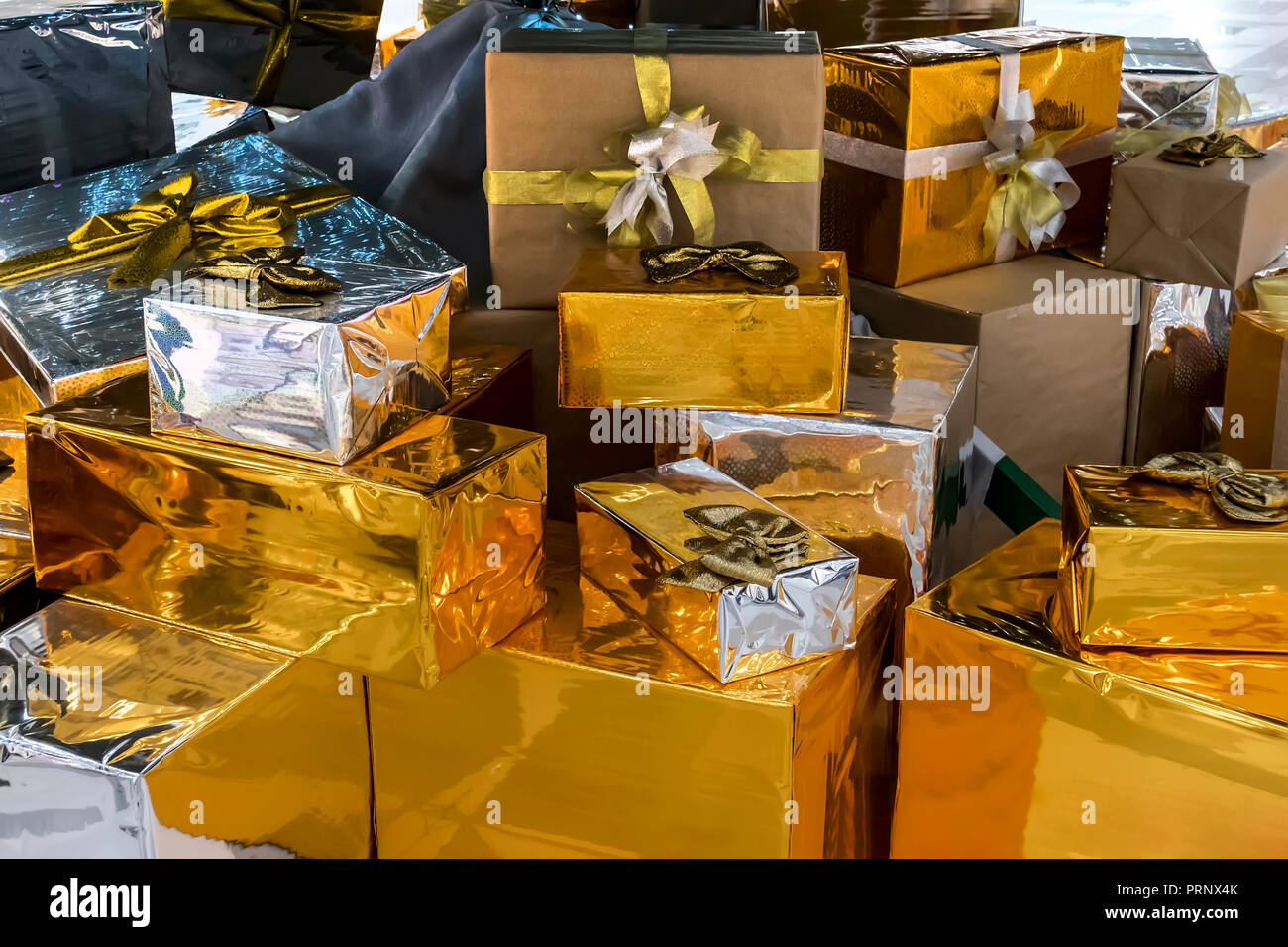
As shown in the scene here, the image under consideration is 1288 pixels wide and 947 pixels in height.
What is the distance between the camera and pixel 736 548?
2.73 feet

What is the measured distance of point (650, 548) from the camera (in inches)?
34.1

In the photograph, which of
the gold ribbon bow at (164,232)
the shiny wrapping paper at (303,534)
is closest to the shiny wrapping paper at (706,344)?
the shiny wrapping paper at (303,534)

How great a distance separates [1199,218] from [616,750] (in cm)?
87

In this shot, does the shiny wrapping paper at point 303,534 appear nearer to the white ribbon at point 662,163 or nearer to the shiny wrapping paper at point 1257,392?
Result: the white ribbon at point 662,163

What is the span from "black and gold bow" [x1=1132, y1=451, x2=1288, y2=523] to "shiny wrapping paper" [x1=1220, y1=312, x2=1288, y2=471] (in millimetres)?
352

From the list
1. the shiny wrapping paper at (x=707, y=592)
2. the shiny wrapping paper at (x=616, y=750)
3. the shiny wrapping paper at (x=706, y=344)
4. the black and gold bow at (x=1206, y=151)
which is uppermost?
the black and gold bow at (x=1206, y=151)

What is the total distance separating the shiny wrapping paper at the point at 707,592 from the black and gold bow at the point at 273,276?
9.4 inches

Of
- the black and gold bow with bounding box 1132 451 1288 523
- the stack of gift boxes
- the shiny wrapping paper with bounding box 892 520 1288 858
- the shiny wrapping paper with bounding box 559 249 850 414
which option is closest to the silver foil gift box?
the stack of gift boxes

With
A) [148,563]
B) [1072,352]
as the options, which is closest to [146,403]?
[148,563]

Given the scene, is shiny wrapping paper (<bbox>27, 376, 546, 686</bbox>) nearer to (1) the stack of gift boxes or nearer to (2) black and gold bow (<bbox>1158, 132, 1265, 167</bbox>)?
(1) the stack of gift boxes

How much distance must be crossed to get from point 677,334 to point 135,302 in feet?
1.63

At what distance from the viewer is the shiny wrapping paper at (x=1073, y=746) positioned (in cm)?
76
